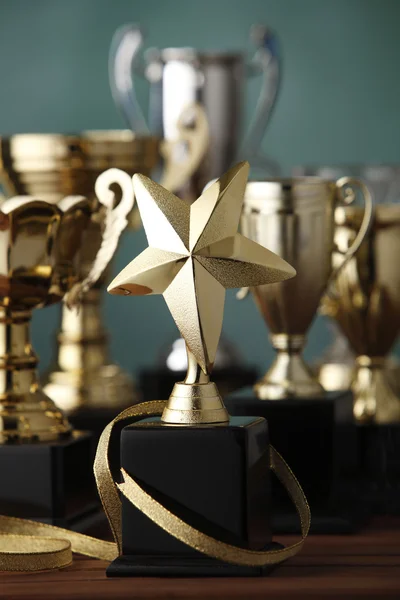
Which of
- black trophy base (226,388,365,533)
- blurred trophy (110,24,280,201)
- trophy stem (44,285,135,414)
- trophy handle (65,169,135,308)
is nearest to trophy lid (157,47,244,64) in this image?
blurred trophy (110,24,280,201)

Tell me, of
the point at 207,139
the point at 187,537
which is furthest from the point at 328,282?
the point at 207,139

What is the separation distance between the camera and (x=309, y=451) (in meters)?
0.80

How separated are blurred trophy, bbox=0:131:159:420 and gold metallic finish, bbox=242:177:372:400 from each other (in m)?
0.20

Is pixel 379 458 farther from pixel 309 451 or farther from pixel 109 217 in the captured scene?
pixel 109 217

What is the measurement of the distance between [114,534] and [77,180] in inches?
15.0

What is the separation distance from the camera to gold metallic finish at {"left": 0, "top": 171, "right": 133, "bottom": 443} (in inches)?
30.7

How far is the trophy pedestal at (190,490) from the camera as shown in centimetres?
66

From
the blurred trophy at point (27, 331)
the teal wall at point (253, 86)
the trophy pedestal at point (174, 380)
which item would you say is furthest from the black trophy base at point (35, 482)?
the teal wall at point (253, 86)

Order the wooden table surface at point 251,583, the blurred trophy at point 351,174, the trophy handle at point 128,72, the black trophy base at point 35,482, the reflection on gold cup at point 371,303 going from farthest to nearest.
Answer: the trophy handle at point 128,72 < the blurred trophy at point 351,174 < the reflection on gold cup at point 371,303 < the black trophy base at point 35,482 < the wooden table surface at point 251,583

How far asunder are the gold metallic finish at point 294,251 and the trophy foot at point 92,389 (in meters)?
0.20

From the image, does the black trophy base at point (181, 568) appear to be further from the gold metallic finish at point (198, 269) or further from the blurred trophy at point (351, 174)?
the blurred trophy at point (351, 174)

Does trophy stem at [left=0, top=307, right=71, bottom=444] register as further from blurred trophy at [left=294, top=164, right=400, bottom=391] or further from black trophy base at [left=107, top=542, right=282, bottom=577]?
blurred trophy at [left=294, top=164, right=400, bottom=391]

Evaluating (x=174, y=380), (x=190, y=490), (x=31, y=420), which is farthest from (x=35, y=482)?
(x=174, y=380)

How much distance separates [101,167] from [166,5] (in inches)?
21.5
